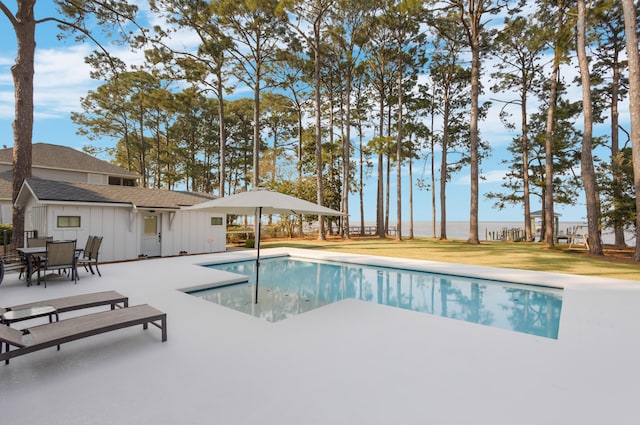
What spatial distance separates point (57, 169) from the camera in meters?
19.6

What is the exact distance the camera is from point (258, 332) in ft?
13.9

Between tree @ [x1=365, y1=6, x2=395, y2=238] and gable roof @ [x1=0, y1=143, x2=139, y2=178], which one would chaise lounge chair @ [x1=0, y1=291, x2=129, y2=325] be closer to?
tree @ [x1=365, y1=6, x2=395, y2=238]

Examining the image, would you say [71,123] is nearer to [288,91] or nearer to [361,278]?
[288,91]

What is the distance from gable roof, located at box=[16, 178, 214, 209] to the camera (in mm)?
9820

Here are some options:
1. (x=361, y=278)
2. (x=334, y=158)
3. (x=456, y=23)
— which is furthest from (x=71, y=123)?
(x=456, y=23)

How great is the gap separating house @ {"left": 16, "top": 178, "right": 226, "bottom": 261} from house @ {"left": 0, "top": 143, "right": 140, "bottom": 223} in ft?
30.0

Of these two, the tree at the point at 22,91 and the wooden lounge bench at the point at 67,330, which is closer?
the wooden lounge bench at the point at 67,330

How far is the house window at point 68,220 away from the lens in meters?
9.91

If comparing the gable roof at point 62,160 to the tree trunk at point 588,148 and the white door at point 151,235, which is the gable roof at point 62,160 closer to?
the white door at point 151,235

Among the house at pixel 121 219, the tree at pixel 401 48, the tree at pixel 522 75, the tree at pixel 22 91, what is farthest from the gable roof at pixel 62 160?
the tree at pixel 522 75

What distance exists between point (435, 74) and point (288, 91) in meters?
12.1

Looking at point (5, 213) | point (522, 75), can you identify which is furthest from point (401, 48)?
point (5, 213)

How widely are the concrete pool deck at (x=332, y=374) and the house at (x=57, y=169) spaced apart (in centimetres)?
2043

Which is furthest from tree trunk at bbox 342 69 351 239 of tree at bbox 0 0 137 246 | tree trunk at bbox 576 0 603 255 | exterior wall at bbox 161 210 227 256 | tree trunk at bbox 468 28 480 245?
tree at bbox 0 0 137 246
